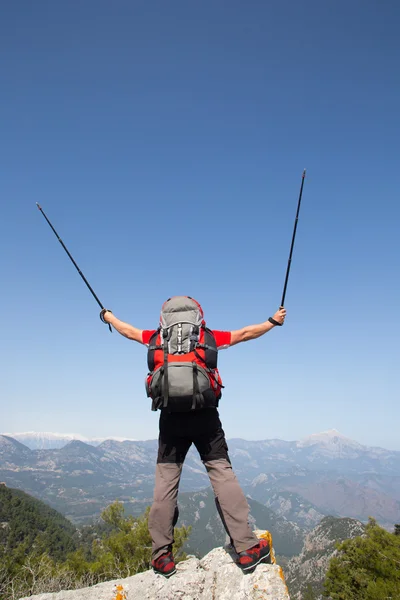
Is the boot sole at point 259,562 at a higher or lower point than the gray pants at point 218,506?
lower

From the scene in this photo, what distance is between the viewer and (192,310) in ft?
15.3

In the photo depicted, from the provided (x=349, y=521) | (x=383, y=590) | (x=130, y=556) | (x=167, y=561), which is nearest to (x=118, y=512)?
(x=130, y=556)

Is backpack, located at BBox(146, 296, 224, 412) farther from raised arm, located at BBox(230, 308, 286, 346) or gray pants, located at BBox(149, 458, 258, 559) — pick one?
gray pants, located at BBox(149, 458, 258, 559)

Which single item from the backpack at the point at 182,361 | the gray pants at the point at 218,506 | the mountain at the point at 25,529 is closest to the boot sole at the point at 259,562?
the gray pants at the point at 218,506

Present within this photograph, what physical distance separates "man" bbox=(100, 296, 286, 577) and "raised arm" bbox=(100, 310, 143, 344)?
47 cm


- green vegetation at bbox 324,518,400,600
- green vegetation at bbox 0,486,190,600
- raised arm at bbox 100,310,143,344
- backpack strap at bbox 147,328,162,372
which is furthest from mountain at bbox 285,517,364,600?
backpack strap at bbox 147,328,162,372

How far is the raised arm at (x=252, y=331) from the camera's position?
4.81 metres

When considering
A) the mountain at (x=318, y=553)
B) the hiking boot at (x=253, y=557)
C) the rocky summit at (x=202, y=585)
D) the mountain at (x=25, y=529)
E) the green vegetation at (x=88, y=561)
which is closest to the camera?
the rocky summit at (x=202, y=585)

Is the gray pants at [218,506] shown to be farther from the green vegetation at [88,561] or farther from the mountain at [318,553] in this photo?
the mountain at [318,553]

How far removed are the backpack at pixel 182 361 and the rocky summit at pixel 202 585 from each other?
2.09m

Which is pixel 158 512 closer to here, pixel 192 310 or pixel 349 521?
pixel 192 310

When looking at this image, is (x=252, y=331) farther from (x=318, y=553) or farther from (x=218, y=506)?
(x=318, y=553)

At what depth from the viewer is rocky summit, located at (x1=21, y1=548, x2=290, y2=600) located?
3908 mm

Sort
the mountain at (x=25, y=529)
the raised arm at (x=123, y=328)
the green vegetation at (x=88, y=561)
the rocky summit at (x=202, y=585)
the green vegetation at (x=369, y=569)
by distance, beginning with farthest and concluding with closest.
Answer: the mountain at (x=25, y=529) < the green vegetation at (x=369, y=569) < the green vegetation at (x=88, y=561) < the raised arm at (x=123, y=328) < the rocky summit at (x=202, y=585)
